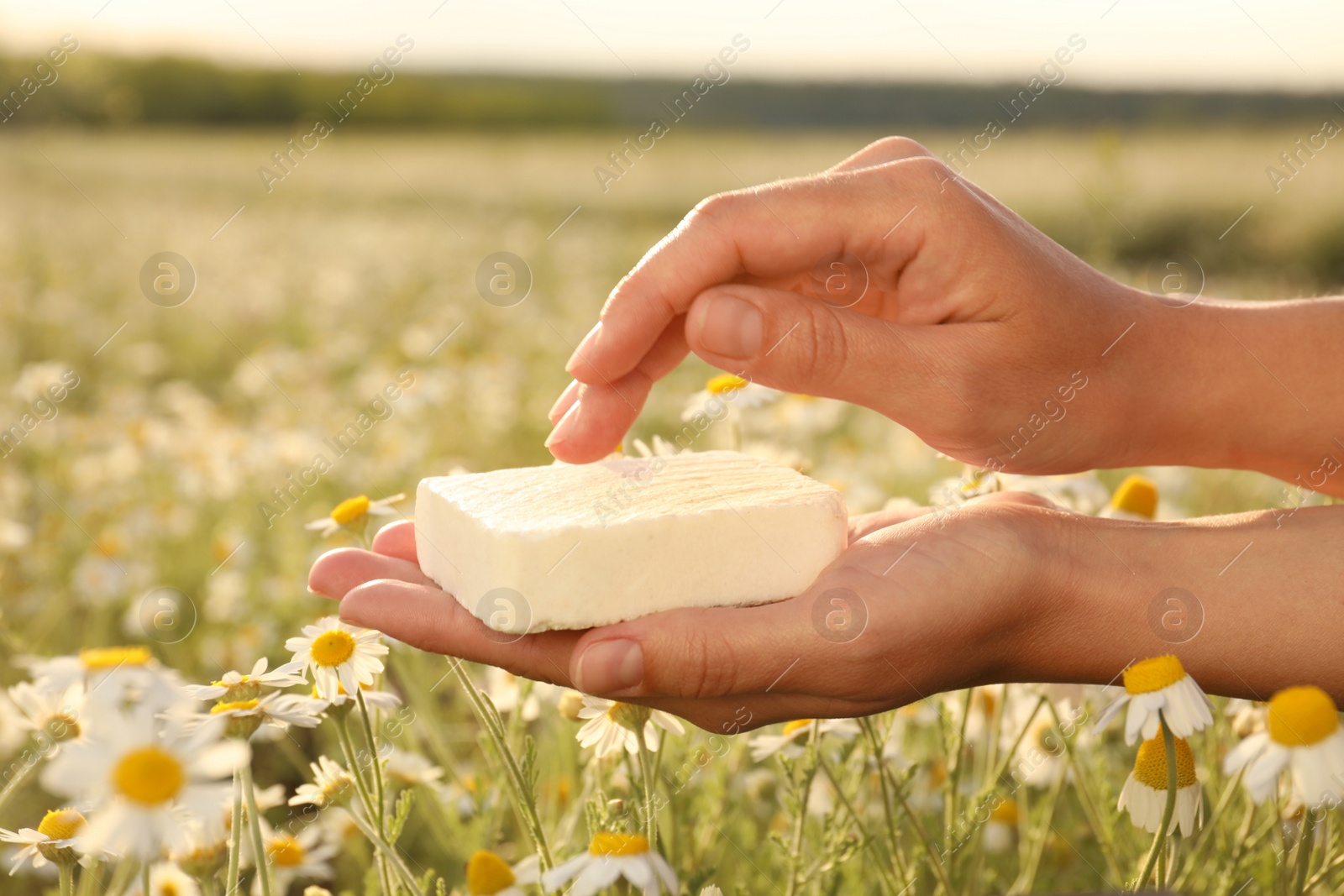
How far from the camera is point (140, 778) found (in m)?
0.64

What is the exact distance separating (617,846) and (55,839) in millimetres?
490

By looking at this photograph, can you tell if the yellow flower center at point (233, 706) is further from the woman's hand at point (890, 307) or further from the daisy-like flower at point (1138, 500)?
the daisy-like flower at point (1138, 500)

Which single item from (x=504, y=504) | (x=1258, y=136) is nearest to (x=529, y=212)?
(x=504, y=504)

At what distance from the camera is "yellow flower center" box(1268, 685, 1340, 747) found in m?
0.83

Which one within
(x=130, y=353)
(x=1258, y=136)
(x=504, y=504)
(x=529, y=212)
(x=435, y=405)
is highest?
(x=1258, y=136)

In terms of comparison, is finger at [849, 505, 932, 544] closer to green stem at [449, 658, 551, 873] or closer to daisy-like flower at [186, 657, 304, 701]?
green stem at [449, 658, 551, 873]

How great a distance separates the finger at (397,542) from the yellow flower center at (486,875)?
1.43 ft

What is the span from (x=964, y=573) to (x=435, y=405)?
2.39 m

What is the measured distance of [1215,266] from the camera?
9734 mm

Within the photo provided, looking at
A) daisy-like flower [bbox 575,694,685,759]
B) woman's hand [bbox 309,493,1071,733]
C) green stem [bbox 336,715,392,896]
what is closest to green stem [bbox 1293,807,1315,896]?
woman's hand [bbox 309,493,1071,733]

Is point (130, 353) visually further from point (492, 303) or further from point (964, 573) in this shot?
point (964, 573)

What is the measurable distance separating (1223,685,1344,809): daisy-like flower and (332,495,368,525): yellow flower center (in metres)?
0.99

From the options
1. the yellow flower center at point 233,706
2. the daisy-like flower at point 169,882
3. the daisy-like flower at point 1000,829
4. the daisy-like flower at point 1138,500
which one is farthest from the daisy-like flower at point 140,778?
the daisy-like flower at point 1138,500

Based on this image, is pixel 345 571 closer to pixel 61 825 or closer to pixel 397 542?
pixel 397 542
